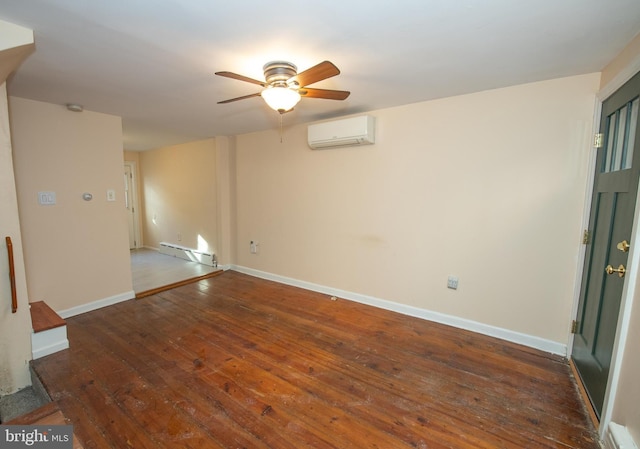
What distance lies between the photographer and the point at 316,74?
1731 millimetres

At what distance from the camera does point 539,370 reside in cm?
215

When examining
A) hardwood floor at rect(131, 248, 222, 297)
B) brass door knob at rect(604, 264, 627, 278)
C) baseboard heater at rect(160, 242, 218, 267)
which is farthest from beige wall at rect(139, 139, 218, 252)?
brass door knob at rect(604, 264, 627, 278)

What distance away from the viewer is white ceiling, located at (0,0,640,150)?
4.58 ft

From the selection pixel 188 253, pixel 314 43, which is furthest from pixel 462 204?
pixel 188 253

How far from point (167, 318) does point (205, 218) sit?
2.41 m

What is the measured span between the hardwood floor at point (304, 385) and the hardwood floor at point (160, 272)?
843 millimetres

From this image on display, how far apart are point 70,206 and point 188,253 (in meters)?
2.46

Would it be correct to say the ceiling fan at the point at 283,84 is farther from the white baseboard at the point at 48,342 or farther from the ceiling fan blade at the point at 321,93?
the white baseboard at the point at 48,342

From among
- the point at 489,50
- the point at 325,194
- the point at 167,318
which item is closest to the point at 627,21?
the point at 489,50

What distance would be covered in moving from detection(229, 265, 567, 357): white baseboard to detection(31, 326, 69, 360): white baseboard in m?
2.38

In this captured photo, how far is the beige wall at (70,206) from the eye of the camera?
2.72 metres

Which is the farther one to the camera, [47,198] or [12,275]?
[47,198]

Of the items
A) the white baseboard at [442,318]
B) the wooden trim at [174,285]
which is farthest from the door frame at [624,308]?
the wooden trim at [174,285]

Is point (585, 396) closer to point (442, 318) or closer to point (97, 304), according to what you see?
point (442, 318)
